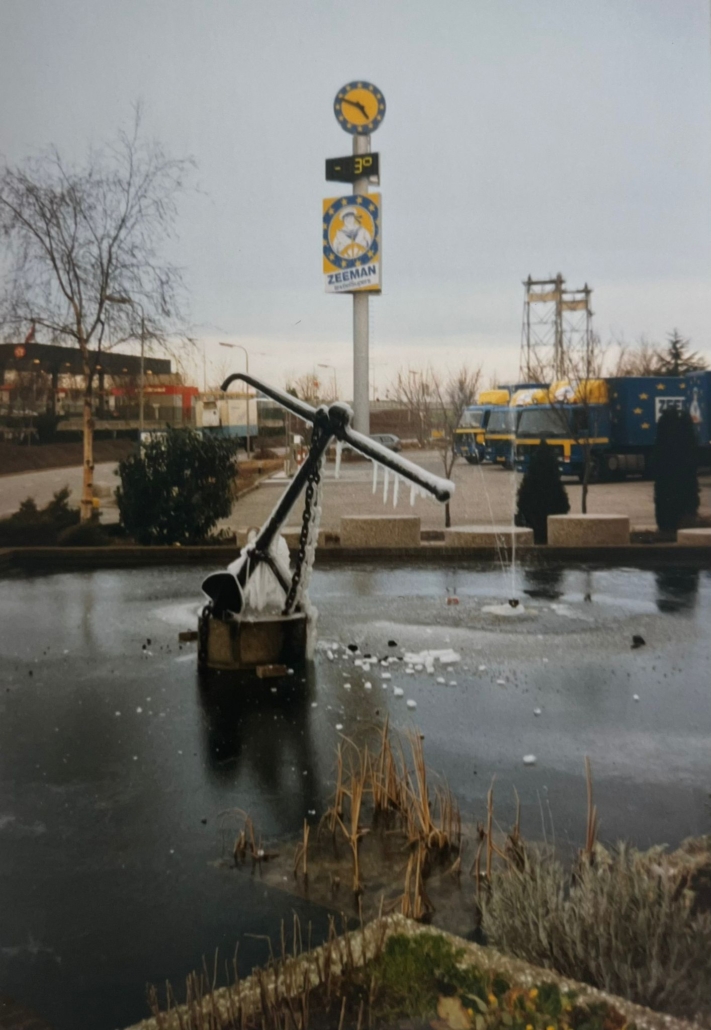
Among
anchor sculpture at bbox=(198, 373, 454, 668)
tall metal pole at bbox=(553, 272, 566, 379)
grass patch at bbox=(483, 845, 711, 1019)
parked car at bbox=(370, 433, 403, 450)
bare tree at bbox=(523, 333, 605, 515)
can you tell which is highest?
tall metal pole at bbox=(553, 272, 566, 379)

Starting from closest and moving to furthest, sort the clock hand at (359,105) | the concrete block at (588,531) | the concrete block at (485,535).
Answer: the clock hand at (359,105), the concrete block at (588,531), the concrete block at (485,535)

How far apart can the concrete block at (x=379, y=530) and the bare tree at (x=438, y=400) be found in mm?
896

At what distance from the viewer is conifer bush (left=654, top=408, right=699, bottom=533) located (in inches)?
214

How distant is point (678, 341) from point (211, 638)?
3222 millimetres

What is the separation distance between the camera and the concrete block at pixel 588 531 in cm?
751

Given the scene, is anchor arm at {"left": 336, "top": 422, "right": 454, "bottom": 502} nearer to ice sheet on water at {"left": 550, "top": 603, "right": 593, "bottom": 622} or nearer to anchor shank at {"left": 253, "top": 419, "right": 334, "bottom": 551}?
anchor shank at {"left": 253, "top": 419, "right": 334, "bottom": 551}

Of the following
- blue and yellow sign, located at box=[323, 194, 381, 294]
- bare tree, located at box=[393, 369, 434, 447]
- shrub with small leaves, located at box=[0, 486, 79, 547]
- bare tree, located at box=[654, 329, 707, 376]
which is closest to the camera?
bare tree, located at box=[654, 329, 707, 376]

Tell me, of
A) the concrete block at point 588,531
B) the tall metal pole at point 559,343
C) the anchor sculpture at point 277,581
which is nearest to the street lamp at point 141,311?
the anchor sculpture at point 277,581

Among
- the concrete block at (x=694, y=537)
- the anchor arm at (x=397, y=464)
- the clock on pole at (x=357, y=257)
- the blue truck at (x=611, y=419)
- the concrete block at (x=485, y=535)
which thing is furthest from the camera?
the concrete block at (x=485, y=535)

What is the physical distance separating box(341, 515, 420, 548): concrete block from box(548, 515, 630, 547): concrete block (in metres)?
A: 1.08

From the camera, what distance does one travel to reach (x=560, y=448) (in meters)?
7.10

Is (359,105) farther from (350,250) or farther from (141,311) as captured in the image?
(141,311)

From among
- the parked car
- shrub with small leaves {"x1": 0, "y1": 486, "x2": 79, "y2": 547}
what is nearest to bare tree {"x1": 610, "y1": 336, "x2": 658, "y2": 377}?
the parked car

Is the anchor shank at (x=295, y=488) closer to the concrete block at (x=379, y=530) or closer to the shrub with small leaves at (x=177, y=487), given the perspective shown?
the concrete block at (x=379, y=530)
